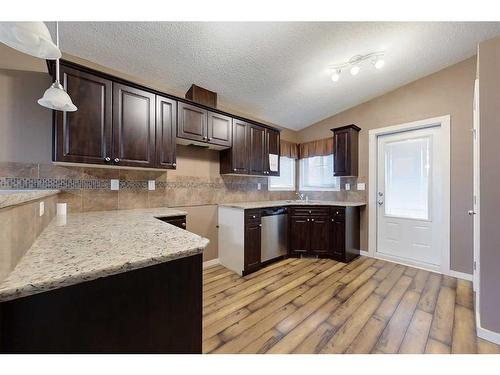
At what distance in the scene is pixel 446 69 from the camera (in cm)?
A: 283

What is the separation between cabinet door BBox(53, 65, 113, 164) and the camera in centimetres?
173

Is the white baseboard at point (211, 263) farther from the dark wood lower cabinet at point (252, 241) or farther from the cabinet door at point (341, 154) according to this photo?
the cabinet door at point (341, 154)

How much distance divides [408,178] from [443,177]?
1.30 ft

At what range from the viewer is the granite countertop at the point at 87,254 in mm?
599

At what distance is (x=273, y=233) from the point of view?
3.12 metres

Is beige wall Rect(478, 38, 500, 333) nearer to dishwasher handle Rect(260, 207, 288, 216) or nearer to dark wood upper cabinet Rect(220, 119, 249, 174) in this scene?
dishwasher handle Rect(260, 207, 288, 216)

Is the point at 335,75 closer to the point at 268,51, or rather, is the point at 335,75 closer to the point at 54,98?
the point at 268,51

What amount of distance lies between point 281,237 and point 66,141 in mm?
2760

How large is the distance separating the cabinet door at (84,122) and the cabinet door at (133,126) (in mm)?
66

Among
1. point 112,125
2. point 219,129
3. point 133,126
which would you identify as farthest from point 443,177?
point 112,125

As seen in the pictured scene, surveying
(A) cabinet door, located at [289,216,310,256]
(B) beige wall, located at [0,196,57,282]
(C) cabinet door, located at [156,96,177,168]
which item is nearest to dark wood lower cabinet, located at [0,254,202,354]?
(B) beige wall, located at [0,196,57,282]

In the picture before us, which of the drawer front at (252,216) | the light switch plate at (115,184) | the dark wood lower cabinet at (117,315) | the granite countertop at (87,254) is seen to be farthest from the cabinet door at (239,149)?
the dark wood lower cabinet at (117,315)
